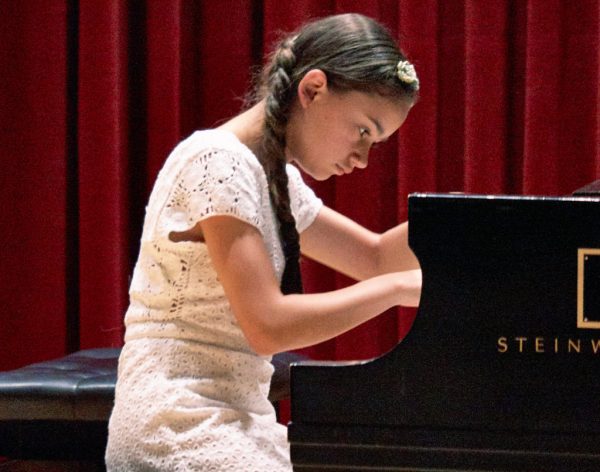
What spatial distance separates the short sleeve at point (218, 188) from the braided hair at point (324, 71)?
48mm

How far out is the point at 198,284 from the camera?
155 centimetres

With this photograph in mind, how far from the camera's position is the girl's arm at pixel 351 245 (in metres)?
1.92

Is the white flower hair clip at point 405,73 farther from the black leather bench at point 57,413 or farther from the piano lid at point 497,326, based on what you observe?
the black leather bench at point 57,413

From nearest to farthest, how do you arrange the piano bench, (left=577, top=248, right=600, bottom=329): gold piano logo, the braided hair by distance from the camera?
(left=577, top=248, right=600, bottom=329): gold piano logo, the braided hair, the piano bench

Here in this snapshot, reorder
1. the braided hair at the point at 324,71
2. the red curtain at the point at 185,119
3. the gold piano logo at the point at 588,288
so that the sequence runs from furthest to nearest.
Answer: the red curtain at the point at 185,119
the braided hair at the point at 324,71
the gold piano logo at the point at 588,288

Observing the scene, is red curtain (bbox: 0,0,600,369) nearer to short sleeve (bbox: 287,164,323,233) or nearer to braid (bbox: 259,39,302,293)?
short sleeve (bbox: 287,164,323,233)

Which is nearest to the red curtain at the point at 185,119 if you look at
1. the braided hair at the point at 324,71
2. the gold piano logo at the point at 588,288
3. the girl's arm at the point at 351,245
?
the girl's arm at the point at 351,245

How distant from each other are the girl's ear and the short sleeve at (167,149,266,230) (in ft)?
0.42

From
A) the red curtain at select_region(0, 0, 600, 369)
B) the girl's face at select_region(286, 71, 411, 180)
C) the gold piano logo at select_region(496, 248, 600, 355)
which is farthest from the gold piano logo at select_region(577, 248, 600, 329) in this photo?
the red curtain at select_region(0, 0, 600, 369)

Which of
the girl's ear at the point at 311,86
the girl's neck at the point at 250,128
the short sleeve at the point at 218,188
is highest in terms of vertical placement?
the girl's ear at the point at 311,86

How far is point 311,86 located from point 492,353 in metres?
0.47

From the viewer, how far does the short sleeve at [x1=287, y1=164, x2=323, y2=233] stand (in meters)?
1.86

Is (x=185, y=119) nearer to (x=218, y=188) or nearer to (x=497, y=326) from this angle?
(x=218, y=188)

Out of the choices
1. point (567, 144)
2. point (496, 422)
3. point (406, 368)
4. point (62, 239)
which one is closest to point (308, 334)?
point (406, 368)
